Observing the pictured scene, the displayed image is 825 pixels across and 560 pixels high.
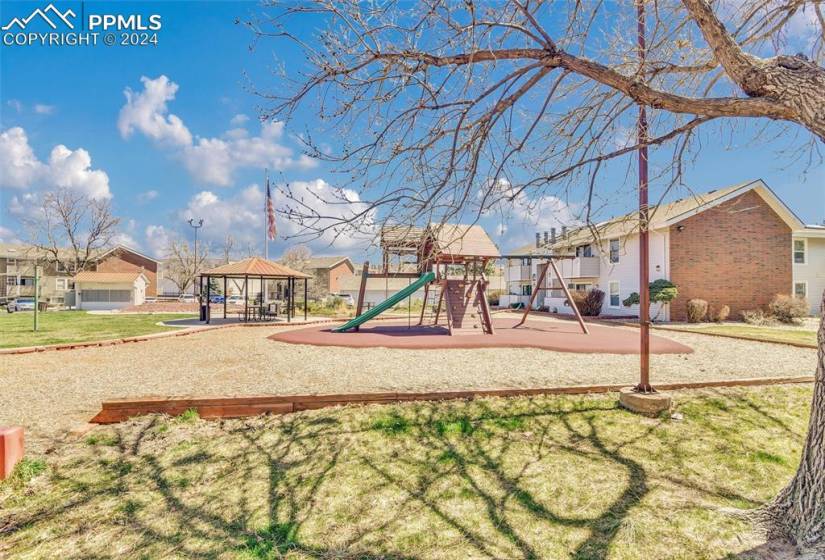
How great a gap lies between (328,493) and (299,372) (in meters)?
4.28

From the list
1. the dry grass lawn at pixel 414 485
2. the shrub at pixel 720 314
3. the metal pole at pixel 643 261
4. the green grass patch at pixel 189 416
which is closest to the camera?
the dry grass lawn at pixel 414 485

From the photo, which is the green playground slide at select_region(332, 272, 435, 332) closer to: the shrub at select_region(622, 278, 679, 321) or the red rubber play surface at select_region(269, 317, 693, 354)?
the red rubber play surface at select_region(269, 317, 693, 354)

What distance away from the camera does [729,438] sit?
4.50 m

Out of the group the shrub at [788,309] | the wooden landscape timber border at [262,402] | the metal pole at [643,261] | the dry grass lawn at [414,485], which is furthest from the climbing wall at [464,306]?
the shrub at [788,309]

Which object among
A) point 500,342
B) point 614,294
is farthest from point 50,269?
point 614,294

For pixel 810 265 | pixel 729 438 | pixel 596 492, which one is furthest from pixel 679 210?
pixel 596 492

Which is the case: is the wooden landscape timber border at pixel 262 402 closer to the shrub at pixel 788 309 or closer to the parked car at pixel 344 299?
the shrub at pixel 788 309

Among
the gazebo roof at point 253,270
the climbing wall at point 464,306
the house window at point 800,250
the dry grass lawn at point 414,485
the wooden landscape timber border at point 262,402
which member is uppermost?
the house window at point 800,250

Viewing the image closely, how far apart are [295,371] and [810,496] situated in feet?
22.4

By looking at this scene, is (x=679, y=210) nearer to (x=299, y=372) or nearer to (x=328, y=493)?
(x=299, y=372)

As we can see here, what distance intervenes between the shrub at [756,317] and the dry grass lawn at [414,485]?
19131 mm

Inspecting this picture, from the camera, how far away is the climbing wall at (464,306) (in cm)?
1461

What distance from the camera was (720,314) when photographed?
21234 mm

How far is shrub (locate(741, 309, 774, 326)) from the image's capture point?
20375 millimetres
